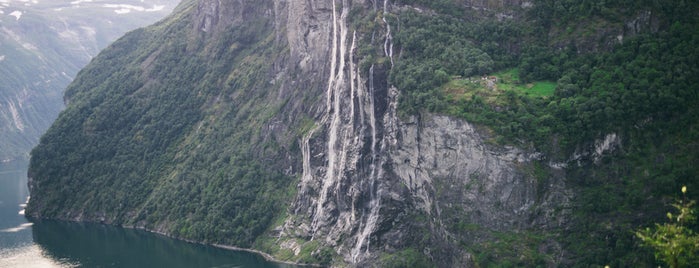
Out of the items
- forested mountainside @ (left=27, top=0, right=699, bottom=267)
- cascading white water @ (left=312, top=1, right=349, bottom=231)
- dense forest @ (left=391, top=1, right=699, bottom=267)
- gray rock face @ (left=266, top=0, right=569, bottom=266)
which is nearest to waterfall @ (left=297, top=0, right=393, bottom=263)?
cascading white water @ (left=312, top=1, right=349, bottom=231)

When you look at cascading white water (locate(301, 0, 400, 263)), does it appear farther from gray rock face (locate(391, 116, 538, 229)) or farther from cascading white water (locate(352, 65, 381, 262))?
gray rock face (locate(391, 116, 538, 229))

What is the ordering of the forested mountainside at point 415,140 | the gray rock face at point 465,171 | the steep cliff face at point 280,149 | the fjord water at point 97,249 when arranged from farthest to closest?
1. the fjord water at point 97,249
2. the steep cliff face at point 280,149
3. the gray rock face at point 465,171
4. the forested mountainside at point 415,140

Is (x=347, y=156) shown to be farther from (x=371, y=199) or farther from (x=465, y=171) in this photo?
(x=465, y=171)

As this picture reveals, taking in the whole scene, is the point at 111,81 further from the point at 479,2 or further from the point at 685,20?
the point at 685,20

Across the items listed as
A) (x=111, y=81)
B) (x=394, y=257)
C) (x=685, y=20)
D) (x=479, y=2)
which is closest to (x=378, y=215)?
(x=394, y=257)

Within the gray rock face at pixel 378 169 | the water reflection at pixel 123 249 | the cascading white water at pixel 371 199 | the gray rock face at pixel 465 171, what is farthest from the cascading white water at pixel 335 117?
the gray rock face at pixel 465 171

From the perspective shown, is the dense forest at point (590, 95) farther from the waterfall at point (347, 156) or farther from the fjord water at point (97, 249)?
the fjord water at point (97, 249)
